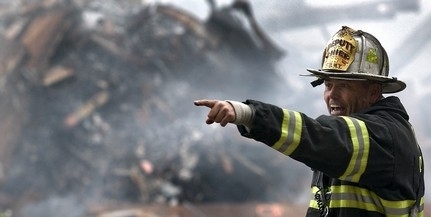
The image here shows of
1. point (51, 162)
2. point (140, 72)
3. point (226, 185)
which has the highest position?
point (140, 72)

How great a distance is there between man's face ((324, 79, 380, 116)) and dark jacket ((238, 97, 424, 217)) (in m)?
0.06

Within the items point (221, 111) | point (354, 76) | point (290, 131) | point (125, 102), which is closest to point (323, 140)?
point (290, 131)

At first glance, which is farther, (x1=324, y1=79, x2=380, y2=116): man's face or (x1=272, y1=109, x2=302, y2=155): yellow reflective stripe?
(x1=324, y1=79, x2=380, y2=116): man's face

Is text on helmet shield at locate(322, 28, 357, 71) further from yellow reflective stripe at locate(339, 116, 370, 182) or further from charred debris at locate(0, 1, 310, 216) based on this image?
charred debris at locate(0, 1, 310, 216)

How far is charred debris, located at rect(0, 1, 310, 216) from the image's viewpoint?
1176 centimetres

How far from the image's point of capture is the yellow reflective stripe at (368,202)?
2120mm

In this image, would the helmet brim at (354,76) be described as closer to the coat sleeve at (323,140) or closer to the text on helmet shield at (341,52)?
the text on helmet shield at (341,52)

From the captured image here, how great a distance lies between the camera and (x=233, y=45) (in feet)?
40.2

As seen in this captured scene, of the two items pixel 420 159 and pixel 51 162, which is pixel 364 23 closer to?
pixel 51 162

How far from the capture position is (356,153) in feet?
6.52

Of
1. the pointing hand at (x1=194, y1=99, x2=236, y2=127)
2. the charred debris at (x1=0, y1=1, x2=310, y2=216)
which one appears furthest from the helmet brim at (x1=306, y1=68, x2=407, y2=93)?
the charred debris at (x1=0, y1=1, x2=310, y2=216)

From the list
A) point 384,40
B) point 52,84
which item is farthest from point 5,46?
point 384,40

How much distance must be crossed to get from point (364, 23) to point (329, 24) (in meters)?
0.67

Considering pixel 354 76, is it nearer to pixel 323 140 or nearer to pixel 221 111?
pixel 323 140
